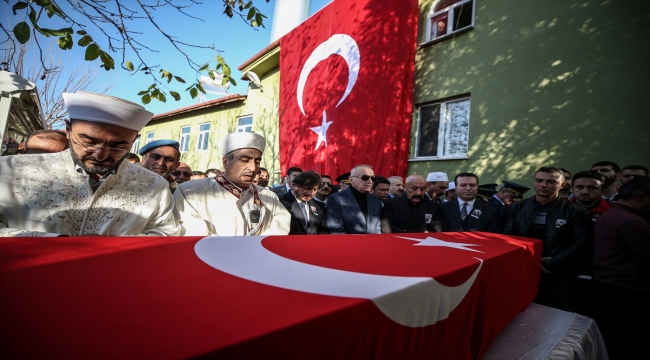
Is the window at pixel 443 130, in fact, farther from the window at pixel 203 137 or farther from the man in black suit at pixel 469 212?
the window at pixel 203 137

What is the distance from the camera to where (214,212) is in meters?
2.27

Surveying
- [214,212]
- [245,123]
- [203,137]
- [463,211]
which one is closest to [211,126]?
[203,137]

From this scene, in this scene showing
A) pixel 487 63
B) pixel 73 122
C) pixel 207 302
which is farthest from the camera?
pixel 487 63

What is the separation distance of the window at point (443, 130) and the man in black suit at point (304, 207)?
4.33 metres

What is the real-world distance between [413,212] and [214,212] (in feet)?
8.69

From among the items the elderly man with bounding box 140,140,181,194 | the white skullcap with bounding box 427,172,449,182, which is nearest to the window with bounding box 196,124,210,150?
the white skullcap with bounding box 427,172,449,182

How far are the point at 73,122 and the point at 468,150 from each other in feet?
21.9

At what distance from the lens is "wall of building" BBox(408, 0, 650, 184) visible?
15.9ft

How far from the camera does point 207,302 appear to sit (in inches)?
27.1

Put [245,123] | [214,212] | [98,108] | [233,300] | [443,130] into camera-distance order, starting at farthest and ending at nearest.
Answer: [245,123] → [443,130] → [214,212] → [98,108] → [233,300]

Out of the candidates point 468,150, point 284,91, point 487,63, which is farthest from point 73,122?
point 284,91

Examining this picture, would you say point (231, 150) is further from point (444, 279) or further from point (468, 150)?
point (468, 150)

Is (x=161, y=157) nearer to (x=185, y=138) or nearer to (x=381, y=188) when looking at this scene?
(x=381, y=188)

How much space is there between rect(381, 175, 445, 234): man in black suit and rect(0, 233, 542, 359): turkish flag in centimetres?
248
